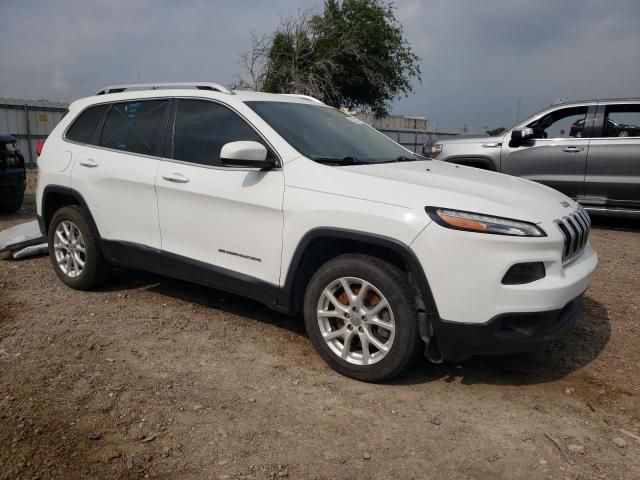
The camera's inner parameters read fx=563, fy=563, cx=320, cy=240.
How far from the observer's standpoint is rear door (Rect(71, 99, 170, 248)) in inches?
168

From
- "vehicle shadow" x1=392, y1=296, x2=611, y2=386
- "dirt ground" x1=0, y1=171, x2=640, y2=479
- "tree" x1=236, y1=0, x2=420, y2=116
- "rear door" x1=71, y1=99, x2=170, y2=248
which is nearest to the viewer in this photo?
"dirt ground" x1=0, y1=171, x2=640, y2=479

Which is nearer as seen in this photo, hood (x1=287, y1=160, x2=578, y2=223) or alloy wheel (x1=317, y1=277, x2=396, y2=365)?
hood (x1=287, y1=160, x2=578, y2=223)

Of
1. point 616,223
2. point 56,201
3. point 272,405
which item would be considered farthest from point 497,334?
point 616,223

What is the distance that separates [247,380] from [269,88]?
2160 cm

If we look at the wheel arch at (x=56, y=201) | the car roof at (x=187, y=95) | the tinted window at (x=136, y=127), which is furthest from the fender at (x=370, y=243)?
the wheel arch at (x=56, y=201)

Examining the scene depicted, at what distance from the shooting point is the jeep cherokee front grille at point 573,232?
321cm

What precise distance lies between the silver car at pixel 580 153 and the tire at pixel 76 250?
18.6 ft

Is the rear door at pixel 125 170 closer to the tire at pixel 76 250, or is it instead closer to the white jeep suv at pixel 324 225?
the white jeep suv at pixel 324 225

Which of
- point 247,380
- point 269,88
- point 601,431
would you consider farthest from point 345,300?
point 269,88

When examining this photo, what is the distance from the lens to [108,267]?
4.87 meters

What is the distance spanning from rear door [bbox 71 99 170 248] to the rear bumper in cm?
230

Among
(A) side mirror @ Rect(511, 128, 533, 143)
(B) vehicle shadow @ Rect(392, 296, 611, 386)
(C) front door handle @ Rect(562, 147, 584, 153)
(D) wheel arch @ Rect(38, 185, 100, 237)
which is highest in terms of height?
(A) side mirror @ Rect(511, 128, 533, 143)

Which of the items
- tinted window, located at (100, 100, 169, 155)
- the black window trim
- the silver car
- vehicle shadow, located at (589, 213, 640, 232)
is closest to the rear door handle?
tinted window, located at (100, 100, 169, 155)

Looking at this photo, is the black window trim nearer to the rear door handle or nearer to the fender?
the fender
